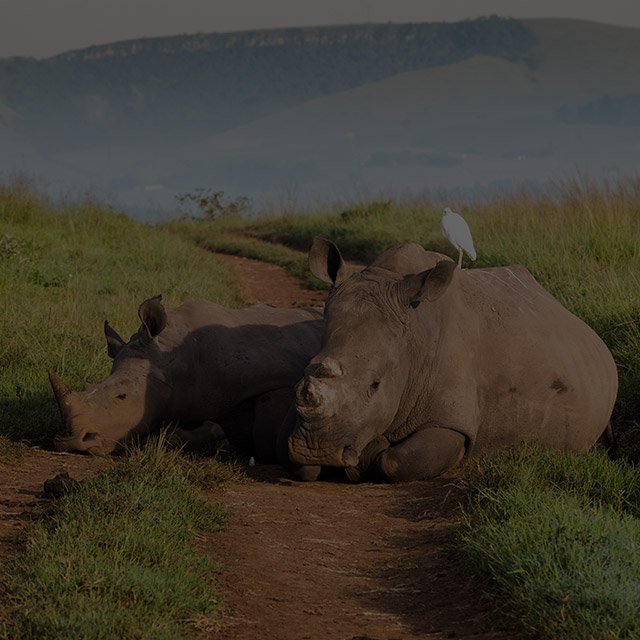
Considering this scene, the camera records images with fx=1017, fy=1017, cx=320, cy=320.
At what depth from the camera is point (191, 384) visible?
623cm

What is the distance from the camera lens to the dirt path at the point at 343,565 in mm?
3564

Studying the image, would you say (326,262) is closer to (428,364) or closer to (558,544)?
(428,364)

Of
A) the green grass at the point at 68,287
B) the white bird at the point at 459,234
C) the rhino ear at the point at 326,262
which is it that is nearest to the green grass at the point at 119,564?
the rhino ear at the point at 326,262

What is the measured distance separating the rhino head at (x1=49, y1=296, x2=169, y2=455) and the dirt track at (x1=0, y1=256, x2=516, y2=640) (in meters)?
0.15

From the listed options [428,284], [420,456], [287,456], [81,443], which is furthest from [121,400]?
[428,284]

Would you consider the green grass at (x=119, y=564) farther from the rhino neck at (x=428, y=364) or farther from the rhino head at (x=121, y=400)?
the rhino neck at (x=428, y=364)

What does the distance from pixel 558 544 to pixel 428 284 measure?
1.98 meters

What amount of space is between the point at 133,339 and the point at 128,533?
8.08ft

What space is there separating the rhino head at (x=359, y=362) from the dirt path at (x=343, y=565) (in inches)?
12.4

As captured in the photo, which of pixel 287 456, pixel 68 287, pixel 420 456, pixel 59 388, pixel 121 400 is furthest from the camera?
pixel 68 287

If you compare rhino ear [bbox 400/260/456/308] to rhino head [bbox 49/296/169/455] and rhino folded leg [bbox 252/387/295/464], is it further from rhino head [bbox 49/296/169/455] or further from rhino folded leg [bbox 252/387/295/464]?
rhino head [bbox 49/296/169/455]

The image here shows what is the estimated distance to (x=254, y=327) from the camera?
260 inches

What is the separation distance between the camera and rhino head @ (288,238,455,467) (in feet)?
16.8

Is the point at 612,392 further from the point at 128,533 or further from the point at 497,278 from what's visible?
the point at 128,533
